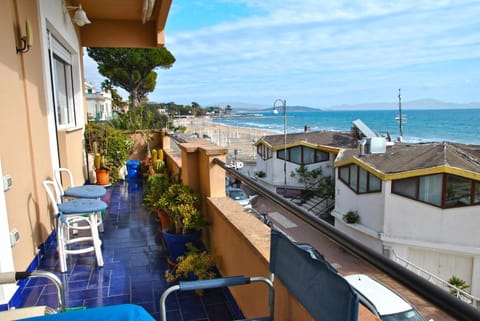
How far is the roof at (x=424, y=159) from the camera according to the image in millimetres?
12328

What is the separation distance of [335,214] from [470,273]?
5.72 metres

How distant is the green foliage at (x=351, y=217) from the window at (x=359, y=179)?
0.98 meters

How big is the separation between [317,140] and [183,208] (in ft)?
65.2

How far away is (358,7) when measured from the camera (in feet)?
110

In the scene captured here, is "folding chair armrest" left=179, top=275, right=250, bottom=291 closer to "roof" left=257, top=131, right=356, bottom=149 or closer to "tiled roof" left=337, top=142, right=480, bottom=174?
"tiled roof" left=337, top=142, right=480, bottom=174

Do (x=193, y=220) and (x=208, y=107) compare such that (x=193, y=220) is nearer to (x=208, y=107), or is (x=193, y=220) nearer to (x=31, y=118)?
(x=31, y=118)

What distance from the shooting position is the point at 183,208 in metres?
2.88

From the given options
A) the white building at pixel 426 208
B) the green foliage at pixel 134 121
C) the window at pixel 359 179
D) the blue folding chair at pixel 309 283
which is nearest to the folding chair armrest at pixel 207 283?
the blue folding chair at pixel 309 283

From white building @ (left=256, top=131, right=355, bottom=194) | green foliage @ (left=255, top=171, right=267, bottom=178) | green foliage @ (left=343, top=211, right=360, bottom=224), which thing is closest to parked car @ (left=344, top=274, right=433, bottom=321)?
green foliage @ (left=343, top=211, right=360, bottom=224)

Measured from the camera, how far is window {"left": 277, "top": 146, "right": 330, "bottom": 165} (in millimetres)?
21266

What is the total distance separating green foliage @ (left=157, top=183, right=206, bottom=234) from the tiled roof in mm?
11801

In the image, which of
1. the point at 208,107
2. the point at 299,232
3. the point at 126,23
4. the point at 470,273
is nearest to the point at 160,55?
the point at 126,23

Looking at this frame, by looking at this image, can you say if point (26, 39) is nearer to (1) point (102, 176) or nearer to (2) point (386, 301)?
(1) point (102, 176)

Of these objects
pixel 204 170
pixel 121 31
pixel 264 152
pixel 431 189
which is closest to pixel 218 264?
pixel 204 170
